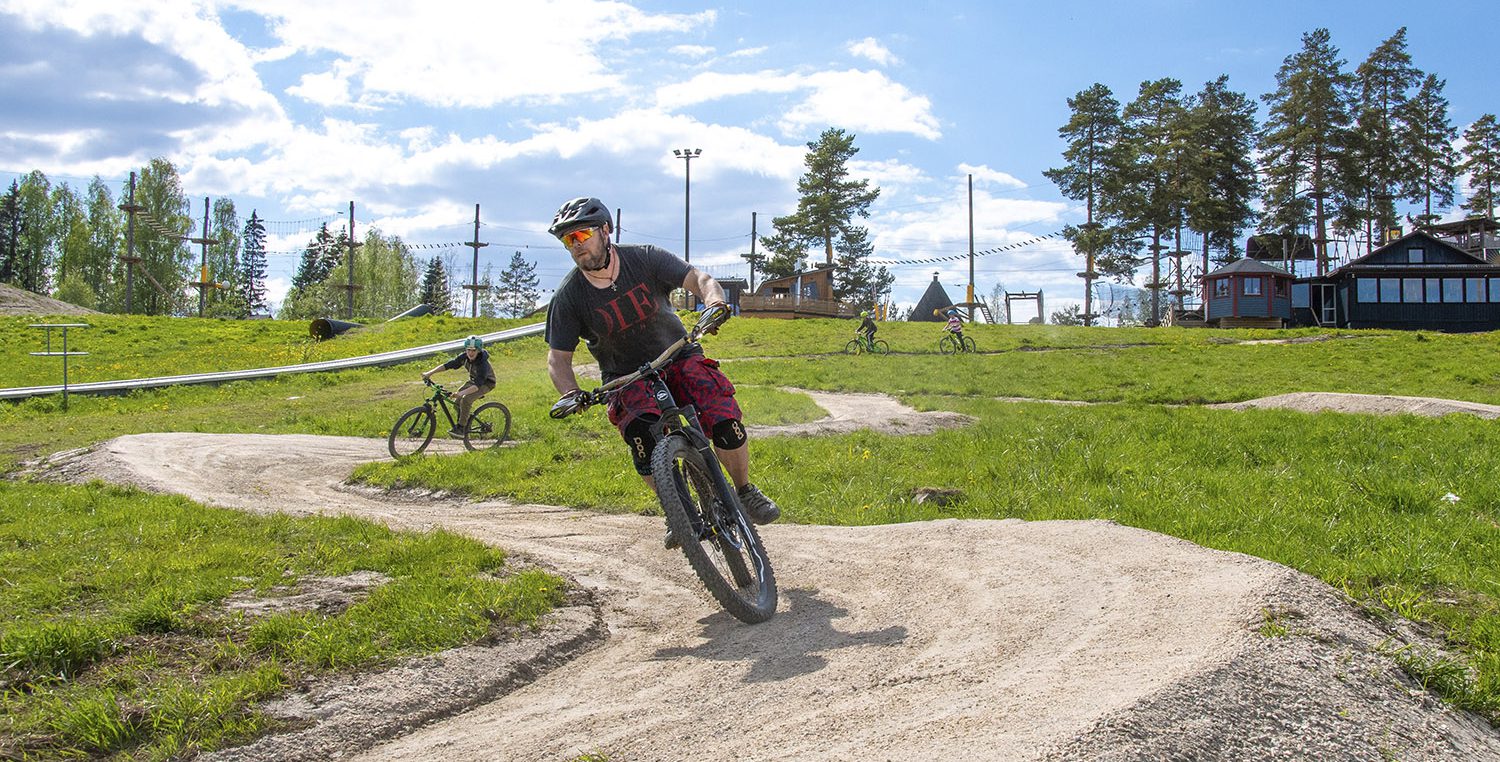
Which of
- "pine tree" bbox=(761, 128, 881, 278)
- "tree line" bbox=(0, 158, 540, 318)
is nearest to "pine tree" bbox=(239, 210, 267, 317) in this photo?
"tree line" bbox=(0, 158, 540, 318)

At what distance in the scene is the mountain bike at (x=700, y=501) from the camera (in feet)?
17.0

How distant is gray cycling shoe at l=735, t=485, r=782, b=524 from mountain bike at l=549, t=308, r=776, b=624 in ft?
0.76

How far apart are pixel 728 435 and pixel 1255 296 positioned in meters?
59.1

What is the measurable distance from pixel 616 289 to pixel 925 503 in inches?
167

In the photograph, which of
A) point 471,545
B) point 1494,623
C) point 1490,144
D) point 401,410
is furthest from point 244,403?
point 1490,144

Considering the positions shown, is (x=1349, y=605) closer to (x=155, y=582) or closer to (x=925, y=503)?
(x=925, y=503)

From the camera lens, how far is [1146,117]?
67.2 metres

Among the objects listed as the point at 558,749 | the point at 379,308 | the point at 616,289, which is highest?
the point at 379,308

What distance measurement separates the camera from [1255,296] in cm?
5681

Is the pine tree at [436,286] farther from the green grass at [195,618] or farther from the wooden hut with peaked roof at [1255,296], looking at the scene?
the green grass at [195,618]

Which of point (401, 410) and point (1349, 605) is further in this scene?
point (401, 410)

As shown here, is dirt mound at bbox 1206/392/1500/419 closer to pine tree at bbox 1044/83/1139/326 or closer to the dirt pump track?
the dirt pump track

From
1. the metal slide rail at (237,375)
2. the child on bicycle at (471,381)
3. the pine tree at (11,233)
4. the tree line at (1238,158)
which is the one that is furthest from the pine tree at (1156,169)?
the pine tree at (11,233)

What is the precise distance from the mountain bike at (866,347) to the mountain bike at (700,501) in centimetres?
3005
